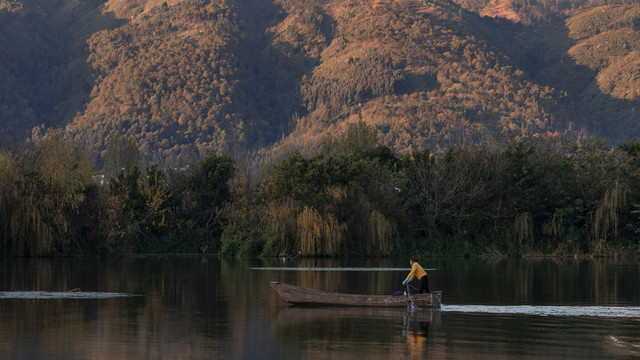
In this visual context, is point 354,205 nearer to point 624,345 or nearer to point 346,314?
point 346,314

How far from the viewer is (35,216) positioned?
6269cm

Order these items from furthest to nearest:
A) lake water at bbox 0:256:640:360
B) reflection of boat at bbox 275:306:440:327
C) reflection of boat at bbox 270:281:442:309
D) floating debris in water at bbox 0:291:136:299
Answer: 1. floating debris in water at bbox 0:291:136:299
2. reflection of boat at bbox 270:281:442:309
3. reflection of boat at bbox 275:306:440:327
4. lake water at bbox 0:256:640:360

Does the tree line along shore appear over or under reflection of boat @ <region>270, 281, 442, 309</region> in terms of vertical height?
over

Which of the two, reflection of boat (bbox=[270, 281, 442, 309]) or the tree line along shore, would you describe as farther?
the tree line along shore

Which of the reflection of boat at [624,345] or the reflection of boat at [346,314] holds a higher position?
the reflection of boat at [346,314]

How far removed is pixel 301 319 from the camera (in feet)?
92.5

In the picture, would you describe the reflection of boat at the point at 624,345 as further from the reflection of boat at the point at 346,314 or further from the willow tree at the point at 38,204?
the willow tree at the point at 38,204

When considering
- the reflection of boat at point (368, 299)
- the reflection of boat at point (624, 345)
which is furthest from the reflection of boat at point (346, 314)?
the reflection of boat at point (624, 345)

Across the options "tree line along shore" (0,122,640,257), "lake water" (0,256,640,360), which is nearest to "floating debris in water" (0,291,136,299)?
"lake water" (0,256,640,360)

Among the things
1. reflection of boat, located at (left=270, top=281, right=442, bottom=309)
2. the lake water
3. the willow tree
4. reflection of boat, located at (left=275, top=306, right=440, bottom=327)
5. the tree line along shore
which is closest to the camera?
the lake water

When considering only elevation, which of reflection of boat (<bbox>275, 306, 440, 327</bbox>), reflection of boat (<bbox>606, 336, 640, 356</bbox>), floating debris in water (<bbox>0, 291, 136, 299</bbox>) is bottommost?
reflection of boat (<bbox>606, 336, 640, 356</bbox>)

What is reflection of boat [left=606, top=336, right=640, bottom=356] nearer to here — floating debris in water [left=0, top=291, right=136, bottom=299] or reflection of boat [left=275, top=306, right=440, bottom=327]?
reflection of boat [left=275, top=306, right=440, bottom=327]

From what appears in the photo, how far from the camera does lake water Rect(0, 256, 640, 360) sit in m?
21.7

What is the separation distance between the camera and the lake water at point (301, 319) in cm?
2169
